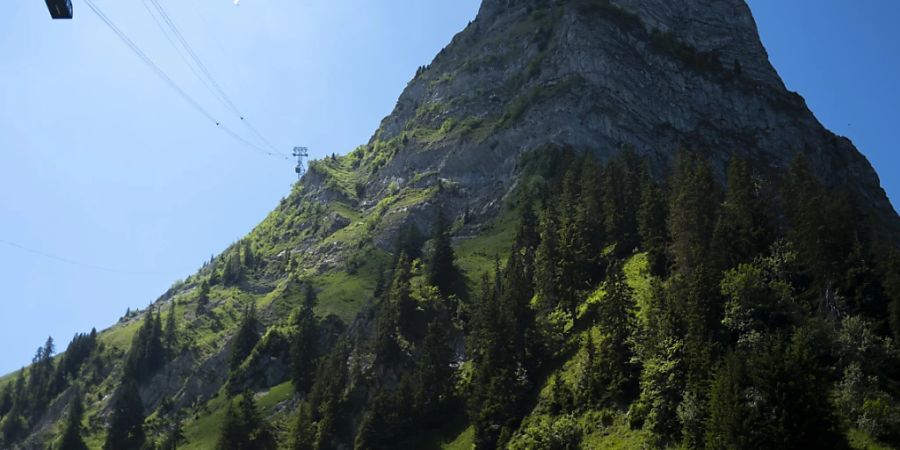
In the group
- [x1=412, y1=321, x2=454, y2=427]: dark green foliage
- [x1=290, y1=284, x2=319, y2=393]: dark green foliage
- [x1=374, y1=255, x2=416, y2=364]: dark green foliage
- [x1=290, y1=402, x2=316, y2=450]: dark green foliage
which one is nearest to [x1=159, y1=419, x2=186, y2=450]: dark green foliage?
[x1=290, y1=284, x2=319, y2=393]: dark green foliage

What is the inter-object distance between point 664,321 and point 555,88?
131 meters

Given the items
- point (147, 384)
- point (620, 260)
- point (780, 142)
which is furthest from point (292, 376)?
point (780, 142)

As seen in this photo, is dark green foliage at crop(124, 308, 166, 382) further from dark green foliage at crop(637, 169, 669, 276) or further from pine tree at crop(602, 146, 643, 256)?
dark green foliage at crop(637, 169, 669, 276)

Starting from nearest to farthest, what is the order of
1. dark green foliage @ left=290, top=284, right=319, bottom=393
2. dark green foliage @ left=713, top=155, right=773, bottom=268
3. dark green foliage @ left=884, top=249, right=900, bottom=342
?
dark green foliage @ left=884, top=249, right=900, bottom=342 < dark green foliage @ left=713, top=155, right=773, bottom=268 < dark green foliage @ left=290, top=284, right=319, bottom=393

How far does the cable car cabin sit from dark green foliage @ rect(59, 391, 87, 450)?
133 metres

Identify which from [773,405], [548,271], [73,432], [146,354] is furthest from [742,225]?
[146,354]

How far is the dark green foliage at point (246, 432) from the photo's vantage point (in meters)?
113

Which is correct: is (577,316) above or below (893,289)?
above

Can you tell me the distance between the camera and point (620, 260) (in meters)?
104

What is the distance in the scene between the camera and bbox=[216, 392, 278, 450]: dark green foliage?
113 m

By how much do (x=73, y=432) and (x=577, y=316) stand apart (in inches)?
4081

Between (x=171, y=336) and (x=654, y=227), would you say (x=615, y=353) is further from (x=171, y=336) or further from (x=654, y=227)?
(x=171, y=336)

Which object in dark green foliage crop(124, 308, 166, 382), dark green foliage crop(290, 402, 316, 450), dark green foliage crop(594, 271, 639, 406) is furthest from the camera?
dark green foliage crop(124, 308, 166, 382)

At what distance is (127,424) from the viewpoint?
14225cm
